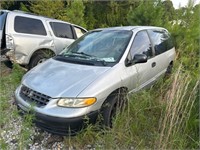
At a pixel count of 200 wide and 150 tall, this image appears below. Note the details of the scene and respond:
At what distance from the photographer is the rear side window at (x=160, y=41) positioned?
4.59 m

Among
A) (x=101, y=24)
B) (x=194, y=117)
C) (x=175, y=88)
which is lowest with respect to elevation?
(x=101, y=24)

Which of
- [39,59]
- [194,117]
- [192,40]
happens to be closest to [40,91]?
[194,117]

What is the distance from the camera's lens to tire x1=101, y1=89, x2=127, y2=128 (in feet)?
10.1

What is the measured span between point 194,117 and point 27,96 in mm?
2250

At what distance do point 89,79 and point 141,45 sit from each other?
1509 mm

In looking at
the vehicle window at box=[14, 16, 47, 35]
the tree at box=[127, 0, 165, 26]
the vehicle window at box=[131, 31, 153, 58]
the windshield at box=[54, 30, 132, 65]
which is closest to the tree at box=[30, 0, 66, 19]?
the tree at box=[127, 0, 165, 26]

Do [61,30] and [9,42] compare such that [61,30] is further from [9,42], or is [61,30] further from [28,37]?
[9,42]

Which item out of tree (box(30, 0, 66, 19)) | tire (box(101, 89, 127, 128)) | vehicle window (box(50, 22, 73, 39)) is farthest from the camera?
tree (box(30, 0, 66, 19))

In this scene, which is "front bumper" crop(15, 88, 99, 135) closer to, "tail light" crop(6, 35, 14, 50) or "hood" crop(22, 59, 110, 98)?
"hood" crop(22, 59, 110, 98)

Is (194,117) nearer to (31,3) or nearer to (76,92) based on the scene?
(76,92)

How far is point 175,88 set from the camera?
277cm

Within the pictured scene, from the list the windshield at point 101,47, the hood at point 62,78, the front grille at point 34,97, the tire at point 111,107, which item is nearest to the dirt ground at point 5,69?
the windshield at point 101,47

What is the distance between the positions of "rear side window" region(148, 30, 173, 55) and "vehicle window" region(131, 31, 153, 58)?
0.82 ft

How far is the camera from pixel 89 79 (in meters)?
3.05
